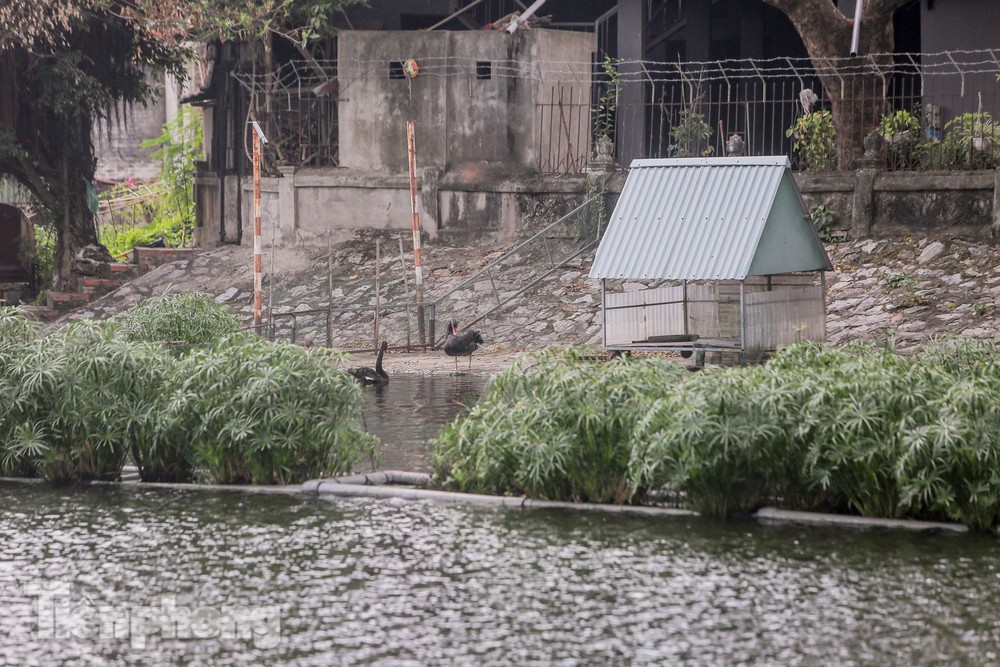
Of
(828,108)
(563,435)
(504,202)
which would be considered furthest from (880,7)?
(563,435)

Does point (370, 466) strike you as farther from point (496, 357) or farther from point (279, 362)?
point (496, 357)

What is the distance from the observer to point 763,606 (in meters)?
8.36

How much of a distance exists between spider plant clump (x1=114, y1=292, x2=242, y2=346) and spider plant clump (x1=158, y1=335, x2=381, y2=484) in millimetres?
3090

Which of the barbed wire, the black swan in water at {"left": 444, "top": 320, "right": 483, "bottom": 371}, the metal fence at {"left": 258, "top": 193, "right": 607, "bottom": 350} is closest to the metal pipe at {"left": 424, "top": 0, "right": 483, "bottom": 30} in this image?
the barbed wire

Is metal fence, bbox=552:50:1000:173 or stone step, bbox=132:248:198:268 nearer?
metal fence, bbox=552:50:1000:173

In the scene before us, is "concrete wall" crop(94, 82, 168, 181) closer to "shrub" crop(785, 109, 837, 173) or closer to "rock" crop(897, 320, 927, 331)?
"shrub" crop(785, 109, 837, 173)

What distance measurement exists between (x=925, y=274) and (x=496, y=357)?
6.01 m

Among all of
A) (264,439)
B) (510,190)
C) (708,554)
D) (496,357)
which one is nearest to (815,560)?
(708,554)

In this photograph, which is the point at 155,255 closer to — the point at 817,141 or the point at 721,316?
the point at 817,141

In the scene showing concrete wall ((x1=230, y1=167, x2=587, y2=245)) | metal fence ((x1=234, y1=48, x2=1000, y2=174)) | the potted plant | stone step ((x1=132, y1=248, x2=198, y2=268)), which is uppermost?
metal fence ((x1=234, y1=48, x2=1000, y2=174))

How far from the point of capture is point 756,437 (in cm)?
1011

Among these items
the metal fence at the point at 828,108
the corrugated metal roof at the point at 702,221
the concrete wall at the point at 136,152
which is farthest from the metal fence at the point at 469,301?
the concrete wall at the point at 136,152
